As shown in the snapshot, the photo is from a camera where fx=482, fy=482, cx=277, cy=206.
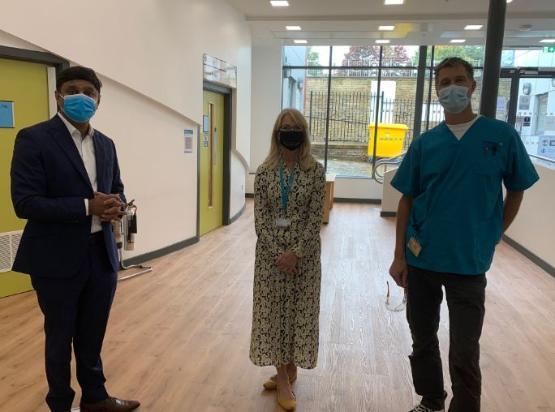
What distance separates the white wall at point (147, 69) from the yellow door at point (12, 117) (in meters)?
0.23

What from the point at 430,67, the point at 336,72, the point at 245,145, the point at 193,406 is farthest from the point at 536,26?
the point at 193,406

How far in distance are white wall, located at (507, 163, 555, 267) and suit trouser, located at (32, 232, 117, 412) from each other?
4.66 metres

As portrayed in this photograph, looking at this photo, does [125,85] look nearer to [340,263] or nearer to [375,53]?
[340,263]

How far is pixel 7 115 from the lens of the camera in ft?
12.4

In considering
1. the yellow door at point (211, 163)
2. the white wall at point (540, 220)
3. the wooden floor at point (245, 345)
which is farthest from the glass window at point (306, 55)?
the wooden floor at point (245, 345)

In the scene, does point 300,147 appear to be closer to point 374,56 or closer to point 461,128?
point 461,128

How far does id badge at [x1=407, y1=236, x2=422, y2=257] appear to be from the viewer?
2062 millimetres

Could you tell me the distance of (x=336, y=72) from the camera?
10305 millimetres

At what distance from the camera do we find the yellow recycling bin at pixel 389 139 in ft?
33.6

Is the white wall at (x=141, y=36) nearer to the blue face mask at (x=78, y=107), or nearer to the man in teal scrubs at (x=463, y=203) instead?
the blue face mask at (x=78, y=107)

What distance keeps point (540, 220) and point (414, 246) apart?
→ 416 centimetres

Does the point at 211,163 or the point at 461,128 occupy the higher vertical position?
the point at 461,128

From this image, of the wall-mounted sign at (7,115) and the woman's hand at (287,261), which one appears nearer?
the woman's hand at (287,261)

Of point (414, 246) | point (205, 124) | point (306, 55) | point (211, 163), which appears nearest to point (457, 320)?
point (414, 246)
